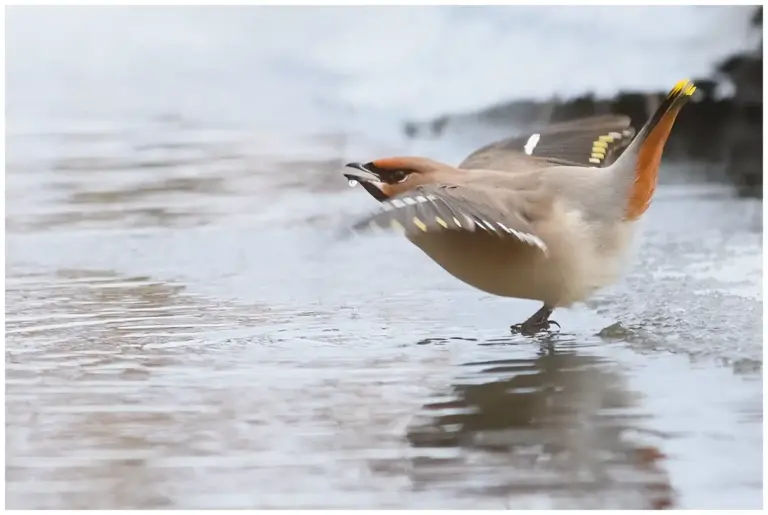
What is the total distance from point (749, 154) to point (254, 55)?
11.0 feet

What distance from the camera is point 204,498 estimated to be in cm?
312

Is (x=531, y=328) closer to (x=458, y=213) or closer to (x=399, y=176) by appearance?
(x=458, y=213)

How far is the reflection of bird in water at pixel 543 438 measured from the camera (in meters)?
3.07

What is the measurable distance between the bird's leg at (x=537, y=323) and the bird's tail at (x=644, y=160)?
0.45 metres

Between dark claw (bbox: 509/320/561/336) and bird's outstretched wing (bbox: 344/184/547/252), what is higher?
bird's outstretched wing (bbox: 344/184/547/252)

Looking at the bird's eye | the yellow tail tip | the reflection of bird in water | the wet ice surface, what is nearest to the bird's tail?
the yellow tail tip

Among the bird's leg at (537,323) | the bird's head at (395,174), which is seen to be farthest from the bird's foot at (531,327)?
the bird's head at (395,174)

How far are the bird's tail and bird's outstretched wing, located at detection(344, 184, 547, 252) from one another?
1.16ft

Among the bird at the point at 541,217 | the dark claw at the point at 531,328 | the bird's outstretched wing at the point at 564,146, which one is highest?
the bird's outstretched wing at the point at 564,146

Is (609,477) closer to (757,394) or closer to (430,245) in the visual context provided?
(757,394)

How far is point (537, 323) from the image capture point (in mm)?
4391

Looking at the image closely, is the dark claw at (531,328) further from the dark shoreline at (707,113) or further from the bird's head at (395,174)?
the dark shoreline at (707,113)

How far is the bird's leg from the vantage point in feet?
14.3

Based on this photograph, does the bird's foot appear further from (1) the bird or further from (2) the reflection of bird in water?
(2) the reflection of bird in water
